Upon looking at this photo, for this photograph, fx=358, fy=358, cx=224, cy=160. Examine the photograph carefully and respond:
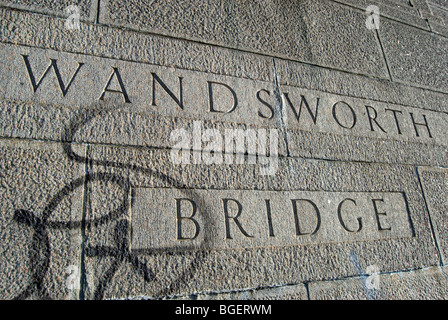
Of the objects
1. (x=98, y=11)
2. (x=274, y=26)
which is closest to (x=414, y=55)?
(x=274, y=26)

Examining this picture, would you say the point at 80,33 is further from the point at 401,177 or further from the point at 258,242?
the point at 401,177

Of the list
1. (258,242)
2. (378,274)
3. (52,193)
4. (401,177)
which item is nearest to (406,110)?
(401,177)

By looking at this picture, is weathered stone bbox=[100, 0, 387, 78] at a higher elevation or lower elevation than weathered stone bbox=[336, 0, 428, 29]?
lower

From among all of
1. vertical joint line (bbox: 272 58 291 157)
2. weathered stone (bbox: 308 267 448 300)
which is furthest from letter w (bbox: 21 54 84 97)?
weathered stone (bbox: 308 267 448 300)

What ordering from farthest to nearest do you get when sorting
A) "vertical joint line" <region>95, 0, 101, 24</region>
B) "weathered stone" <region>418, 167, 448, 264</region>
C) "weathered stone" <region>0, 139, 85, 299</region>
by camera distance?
"weathered stone" <region>418, 167, 448, 264</region>
"vertical joint line" <region>95, 0, 101, 24</region>
"weathered stone" <region>0, 139, 85, 299</region>

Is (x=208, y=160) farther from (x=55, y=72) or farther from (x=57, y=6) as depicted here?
(x=57, y=6)

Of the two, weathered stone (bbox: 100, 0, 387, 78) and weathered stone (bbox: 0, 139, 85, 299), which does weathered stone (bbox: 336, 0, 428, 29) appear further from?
weathered stone (bbox: 0, 139, 85, 299)

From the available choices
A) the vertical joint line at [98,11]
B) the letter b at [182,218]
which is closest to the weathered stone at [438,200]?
the letter b at [182,218]

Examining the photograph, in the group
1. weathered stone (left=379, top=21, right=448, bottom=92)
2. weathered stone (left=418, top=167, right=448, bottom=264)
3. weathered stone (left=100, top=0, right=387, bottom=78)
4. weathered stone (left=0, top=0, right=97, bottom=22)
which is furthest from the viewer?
weathered stone (left=379, top=21, right=448, bottom=92)

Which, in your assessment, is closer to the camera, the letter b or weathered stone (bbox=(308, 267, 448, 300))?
the letter b

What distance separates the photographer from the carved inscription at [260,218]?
2139mm

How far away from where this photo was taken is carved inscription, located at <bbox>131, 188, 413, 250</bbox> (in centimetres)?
214

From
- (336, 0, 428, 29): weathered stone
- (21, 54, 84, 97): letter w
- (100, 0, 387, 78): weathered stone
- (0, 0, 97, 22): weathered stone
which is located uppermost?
(336, 0, 428, 29): weathered stone

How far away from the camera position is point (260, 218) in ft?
7.82
